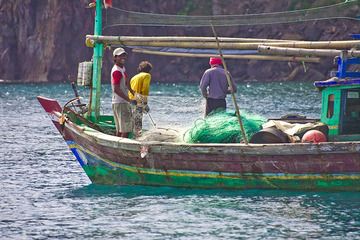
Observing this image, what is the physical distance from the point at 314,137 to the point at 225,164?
1913 mm

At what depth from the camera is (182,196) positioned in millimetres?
21359

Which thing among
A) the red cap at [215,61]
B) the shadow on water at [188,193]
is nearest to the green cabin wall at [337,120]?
the shadow on water at [188,193]

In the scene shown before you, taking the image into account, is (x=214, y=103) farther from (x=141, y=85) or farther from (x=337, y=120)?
(x=337, y=120)

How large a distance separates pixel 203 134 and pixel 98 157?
264 centimetres

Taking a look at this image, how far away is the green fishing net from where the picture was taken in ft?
71.6

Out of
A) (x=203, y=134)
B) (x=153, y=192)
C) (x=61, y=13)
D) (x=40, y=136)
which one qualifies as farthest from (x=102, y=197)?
(x=61, y=13)

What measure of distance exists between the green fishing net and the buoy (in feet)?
4.53

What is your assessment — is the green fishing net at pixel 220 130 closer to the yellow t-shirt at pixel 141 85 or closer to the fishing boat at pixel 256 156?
the fishing boat at pixel 256 156

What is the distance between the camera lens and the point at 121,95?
22578 mm

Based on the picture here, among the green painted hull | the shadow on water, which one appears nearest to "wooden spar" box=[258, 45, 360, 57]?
the green painted hull

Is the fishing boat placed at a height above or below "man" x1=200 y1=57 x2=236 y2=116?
below

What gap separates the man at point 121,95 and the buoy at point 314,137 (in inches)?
164

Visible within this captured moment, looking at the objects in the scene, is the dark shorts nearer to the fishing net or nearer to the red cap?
the red cap

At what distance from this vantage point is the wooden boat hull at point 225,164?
20312 mm
